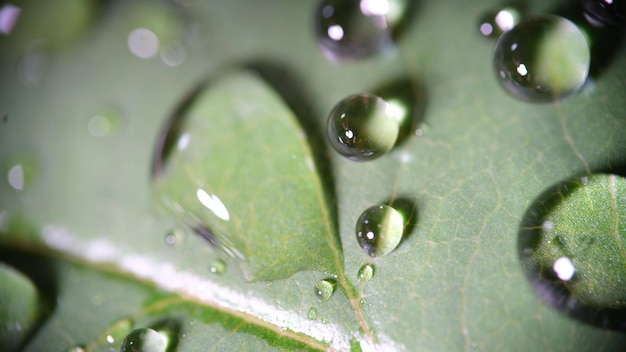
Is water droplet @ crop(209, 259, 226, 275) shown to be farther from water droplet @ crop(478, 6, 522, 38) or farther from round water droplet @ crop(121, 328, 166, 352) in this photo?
water droplet @ crop(478, 6, 522, 38)

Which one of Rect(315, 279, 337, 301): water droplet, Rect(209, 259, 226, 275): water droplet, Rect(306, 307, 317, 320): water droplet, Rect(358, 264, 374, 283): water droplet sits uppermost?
Rect(358, 264, 374, 283): water droplet

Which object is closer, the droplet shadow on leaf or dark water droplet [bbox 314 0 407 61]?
the droplet shadow on leaf

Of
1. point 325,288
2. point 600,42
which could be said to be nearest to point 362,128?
point 325,288

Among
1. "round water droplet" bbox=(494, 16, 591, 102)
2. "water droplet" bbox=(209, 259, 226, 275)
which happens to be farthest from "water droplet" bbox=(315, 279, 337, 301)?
"round water droplet" bbox=(494, 16, 591, 102)

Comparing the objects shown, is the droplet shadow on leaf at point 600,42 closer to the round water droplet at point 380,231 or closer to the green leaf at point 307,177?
the green leaf at point 307,177

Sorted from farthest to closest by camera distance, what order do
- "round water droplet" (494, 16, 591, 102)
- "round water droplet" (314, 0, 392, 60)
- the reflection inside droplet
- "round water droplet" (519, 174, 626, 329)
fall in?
the reflection inside droplet, "round water droplet" (314, 0, 392, 60), "round water droplet" (494, 16, 591, 102), "round water droplet" (519, 174, 626, 329)

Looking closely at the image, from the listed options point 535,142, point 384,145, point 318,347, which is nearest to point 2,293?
point 318,347
